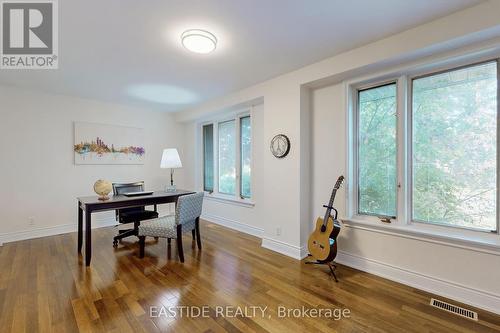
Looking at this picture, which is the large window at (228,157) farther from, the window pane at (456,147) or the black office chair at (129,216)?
the window pane at (456,147)

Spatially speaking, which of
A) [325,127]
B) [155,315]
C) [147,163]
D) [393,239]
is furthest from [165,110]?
[393,239]

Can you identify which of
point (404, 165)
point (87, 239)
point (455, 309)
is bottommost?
point (455, 309)

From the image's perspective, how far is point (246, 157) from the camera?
4.33 metres

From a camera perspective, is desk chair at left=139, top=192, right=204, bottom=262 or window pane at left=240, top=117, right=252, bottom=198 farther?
window pane at left=240, top=117, right=252, bottom=198

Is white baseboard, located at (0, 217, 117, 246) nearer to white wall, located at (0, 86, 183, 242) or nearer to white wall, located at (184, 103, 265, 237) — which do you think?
white wall, located at (0, 86, 183, 242)

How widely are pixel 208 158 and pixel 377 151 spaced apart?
138 inches

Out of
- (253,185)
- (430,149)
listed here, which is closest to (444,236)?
(430,149)

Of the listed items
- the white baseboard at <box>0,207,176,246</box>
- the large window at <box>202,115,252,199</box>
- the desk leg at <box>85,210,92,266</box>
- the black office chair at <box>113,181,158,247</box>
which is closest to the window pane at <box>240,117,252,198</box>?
the large window at <box>202,115,252,199</box>

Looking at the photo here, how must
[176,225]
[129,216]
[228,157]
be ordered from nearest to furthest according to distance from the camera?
[176,225] → [129,216] → [228,157]

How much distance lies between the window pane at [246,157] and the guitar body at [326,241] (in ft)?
5.76

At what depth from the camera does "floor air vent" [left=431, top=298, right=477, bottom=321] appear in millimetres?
1919

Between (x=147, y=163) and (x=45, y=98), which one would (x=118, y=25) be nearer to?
(x=45, y=98)

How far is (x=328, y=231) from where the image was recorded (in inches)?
101

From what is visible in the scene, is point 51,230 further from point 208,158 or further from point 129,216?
point 208,158
